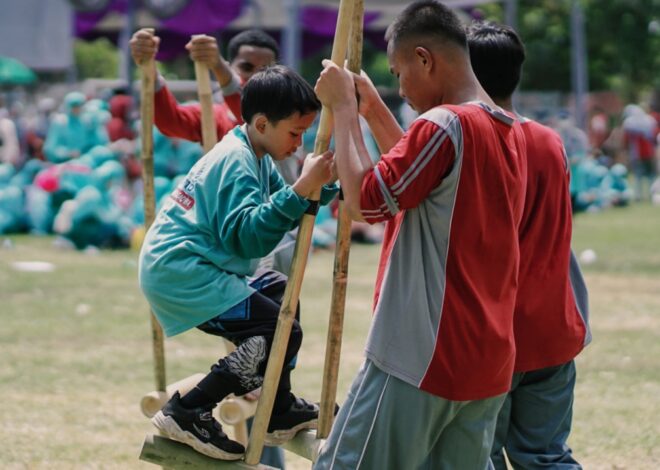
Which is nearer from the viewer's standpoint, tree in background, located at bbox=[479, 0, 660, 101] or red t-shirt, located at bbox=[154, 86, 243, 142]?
red t-shirt, located at bbox=[154, 86, 243, 142]

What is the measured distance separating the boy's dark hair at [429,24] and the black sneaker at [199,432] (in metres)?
1.60

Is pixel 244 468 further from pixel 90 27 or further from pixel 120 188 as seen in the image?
pixel 90 27

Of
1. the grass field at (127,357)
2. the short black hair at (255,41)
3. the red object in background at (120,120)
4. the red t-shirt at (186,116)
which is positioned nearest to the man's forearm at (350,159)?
the red t-shirt at (186,116)

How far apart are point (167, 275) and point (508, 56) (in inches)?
63.7

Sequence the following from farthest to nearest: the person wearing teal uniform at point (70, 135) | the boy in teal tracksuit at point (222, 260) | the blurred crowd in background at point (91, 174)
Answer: the person wearing teal uniform at point (70, 135) → the blurred crowd in background at point (91, 174) → the boy in teal tracksuit at point (222, 260)

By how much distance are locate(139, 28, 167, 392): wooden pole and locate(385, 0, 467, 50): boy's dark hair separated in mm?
1891

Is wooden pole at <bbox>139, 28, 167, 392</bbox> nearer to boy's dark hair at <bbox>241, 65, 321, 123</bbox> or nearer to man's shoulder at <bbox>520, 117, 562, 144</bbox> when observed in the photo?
boy's dark hair at <bbox>241, 65, 321, 123</bbox>

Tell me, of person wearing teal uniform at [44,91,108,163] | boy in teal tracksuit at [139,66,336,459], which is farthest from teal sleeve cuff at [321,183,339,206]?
person wearing teal uniform at [44,91,108,163]

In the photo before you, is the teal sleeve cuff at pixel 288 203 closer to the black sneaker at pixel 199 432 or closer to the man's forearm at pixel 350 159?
the man's forearm at pixel 350 159

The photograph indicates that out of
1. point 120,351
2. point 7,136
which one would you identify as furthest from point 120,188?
point 120,351

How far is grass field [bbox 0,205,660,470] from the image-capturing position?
675cm

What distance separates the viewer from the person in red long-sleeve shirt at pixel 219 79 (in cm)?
561

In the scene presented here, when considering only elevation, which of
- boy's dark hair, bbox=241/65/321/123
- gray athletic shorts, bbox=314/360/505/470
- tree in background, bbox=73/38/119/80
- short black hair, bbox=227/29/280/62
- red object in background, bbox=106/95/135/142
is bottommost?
tree in background, bbox=73/38/119/80

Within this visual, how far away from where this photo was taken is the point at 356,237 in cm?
1733
